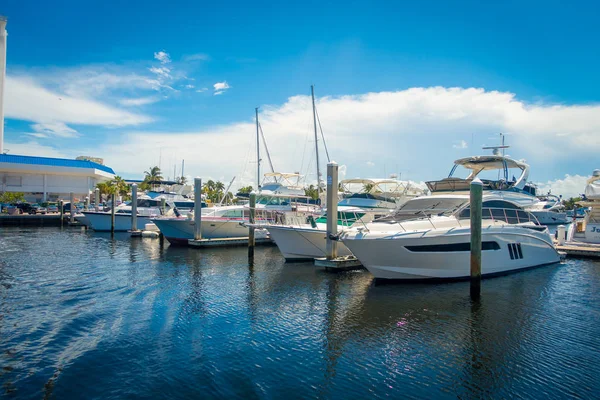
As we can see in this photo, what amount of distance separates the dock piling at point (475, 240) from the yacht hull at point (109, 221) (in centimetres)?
3158

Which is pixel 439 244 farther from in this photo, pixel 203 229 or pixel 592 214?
pixel 203 229

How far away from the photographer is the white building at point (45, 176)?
69.1m

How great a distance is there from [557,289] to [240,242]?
17968mm

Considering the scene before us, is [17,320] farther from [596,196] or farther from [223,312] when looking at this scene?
[596,196]

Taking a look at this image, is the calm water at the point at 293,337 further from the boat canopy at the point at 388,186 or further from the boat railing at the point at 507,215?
the boat canopy at the point at 388,186

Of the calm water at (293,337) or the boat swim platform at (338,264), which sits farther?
the boat swim platform at (338,264)

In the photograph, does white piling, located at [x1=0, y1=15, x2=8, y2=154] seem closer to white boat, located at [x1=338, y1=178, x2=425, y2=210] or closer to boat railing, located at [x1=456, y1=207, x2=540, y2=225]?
white boat, located at [x1=338, y1=178, x2=425, y2=210]

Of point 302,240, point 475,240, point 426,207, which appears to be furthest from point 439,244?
point 302,240

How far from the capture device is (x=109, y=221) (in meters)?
37.6

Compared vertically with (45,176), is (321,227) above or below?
below

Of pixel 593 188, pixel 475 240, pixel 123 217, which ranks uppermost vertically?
pixel 593 188

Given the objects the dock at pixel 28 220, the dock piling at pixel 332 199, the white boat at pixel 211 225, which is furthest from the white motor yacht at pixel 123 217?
the dock piling at pixel 332 199

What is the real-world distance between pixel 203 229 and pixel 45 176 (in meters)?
60.2

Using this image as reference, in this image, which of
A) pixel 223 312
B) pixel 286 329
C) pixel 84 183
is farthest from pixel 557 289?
pixel 84 183
